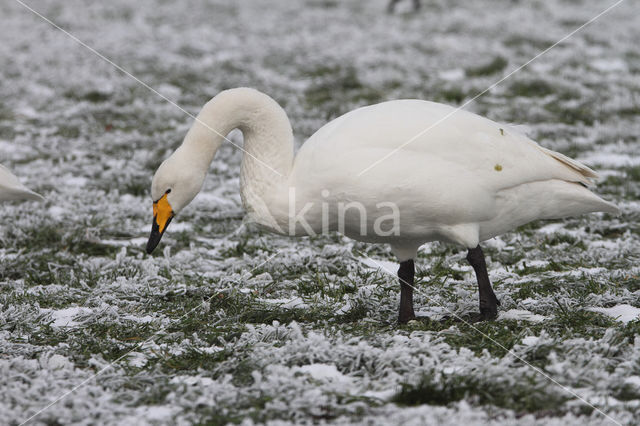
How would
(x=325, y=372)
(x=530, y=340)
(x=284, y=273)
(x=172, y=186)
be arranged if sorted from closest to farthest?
(x=325, y=372)
(x=530, y=340)
(x=172, y=186)
(x=284, y=273)

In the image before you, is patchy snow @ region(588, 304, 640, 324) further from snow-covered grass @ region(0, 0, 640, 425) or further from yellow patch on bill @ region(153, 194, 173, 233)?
yellow patch on bill @ region(153, 194, 173, 233)

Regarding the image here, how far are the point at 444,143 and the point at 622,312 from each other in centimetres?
164

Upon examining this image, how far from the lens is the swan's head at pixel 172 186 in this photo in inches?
188

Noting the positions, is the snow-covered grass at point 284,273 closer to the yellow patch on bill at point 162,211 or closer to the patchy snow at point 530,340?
the patchy snow at point 530,340

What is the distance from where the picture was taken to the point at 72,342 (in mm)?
4570

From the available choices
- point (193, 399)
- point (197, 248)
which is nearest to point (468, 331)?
point (193, 399)

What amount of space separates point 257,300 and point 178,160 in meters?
1.26

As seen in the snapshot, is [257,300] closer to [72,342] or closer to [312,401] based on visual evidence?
[72,342]

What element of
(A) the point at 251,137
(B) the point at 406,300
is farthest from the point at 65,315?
(B) the point at 406,300

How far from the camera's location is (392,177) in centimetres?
443

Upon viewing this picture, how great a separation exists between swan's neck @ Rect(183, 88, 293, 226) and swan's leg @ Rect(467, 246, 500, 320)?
1351 mm

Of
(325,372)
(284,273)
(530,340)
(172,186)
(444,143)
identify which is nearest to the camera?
(325,372)

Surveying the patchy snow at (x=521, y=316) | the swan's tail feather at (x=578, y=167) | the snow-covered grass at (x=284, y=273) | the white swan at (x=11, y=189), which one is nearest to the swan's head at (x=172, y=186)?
the snow-covered grass at (x=284, y=273)

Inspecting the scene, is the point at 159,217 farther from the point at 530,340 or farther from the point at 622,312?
the point at 622,312
